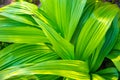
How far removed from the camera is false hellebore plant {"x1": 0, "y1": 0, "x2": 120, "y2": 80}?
183cm

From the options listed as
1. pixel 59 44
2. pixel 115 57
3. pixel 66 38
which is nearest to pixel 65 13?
pixel 66 38

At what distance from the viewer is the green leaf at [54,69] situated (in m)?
1.63

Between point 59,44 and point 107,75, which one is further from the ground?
point 59,44

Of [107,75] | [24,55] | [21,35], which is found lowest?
[107,75]

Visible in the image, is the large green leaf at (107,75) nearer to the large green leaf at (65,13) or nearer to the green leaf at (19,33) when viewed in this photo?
A: the large green leaf at (65,13)

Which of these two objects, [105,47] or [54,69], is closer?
[54,69]

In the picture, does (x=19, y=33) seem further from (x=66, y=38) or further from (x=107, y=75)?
(x=107, y=75)

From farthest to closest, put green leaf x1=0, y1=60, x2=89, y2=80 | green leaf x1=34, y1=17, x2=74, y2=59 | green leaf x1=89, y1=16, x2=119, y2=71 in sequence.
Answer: green leaf x1=89, y1=16, x2=119, y2=71, green leaf x1=34, y1=17, x2=74, y2=59, green leaf x1=0, y1=60, x2=89, y2=80

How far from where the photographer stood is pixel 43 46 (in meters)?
2.03

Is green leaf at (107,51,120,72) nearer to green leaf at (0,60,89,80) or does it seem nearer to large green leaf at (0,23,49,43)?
green leaf at (0,60,89,80)

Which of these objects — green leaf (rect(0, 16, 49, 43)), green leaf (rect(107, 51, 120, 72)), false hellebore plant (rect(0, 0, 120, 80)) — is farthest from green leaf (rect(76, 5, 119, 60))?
green leaf (rect(0, 16, 49, 43))

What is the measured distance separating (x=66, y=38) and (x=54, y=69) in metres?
0.38

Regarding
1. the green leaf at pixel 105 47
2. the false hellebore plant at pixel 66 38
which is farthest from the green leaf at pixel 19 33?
the green leaf at pixel 105 47

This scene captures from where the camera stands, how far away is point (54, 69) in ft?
5.49
